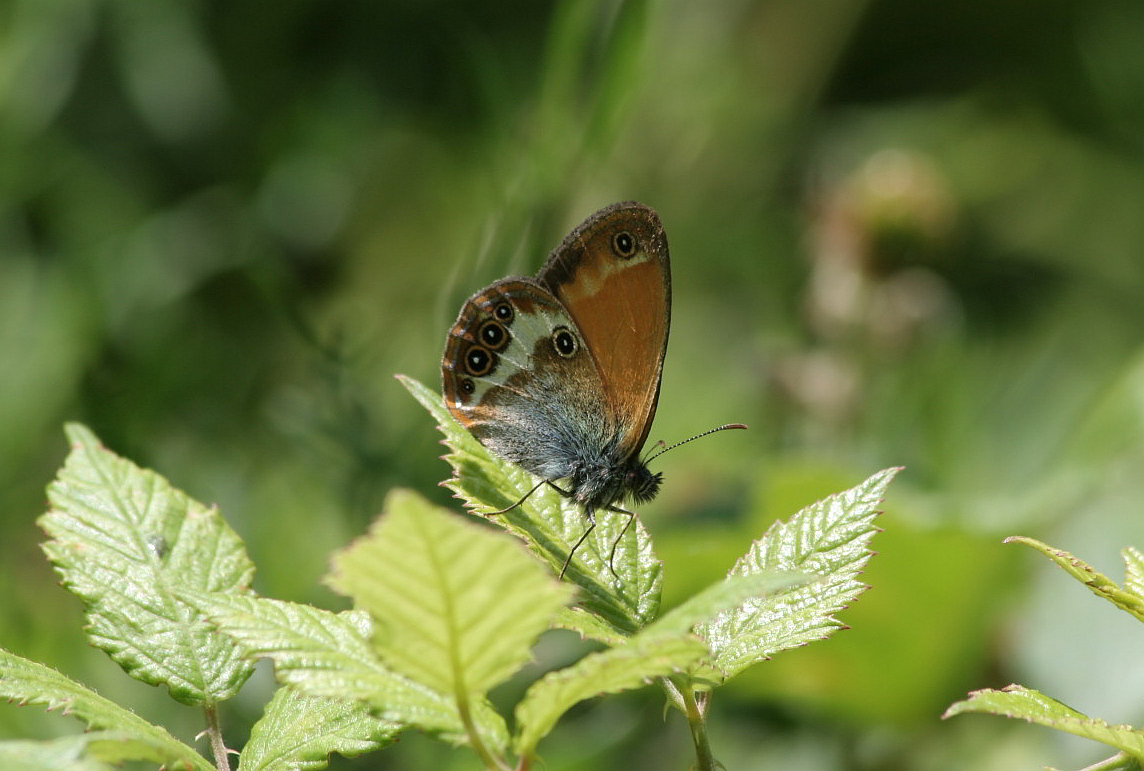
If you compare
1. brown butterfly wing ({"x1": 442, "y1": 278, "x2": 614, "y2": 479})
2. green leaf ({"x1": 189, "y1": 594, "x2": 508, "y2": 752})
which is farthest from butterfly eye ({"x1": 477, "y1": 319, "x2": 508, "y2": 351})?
green leaf ({"x1": 189, "y1": 594, "x2": 508, "y2": 752})

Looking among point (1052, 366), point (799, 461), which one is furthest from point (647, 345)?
point (1052, 366)

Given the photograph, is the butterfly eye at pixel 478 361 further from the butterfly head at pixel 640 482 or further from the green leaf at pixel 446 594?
the green leaf at pixel 446 594

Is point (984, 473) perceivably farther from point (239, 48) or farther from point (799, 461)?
point (239, 48)

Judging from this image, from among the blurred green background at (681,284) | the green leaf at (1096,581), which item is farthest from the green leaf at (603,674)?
the blurred green background at (681,284)

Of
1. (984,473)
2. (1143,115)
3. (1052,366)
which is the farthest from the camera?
(1143,115)

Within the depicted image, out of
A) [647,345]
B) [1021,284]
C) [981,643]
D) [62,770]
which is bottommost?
[62,770]

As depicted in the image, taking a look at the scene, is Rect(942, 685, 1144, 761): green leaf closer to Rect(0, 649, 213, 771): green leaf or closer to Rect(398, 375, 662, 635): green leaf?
Rect(398, 375, 662, 635): green leaf
